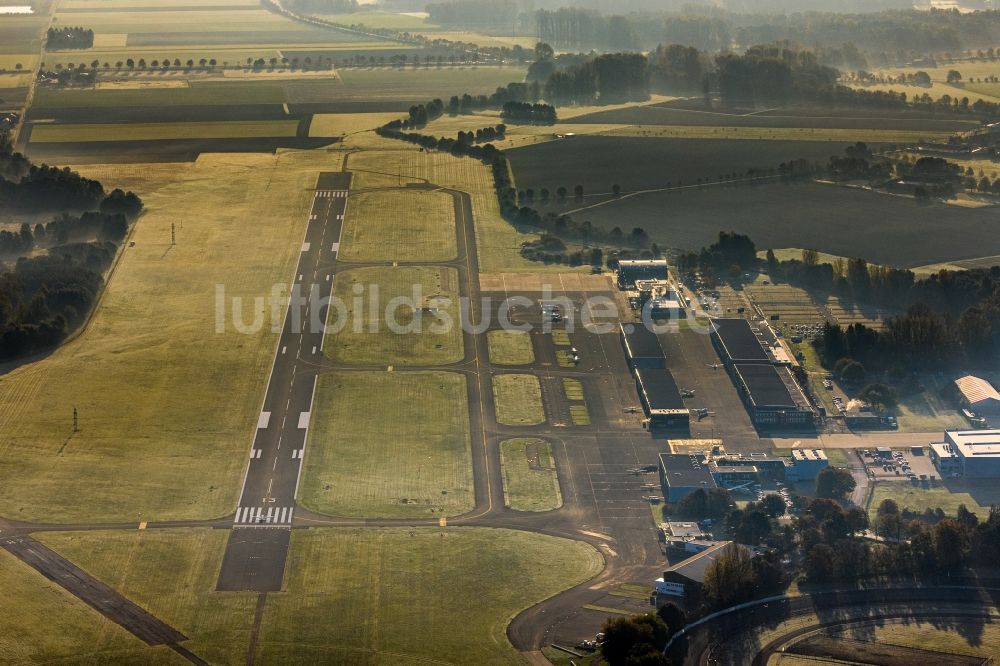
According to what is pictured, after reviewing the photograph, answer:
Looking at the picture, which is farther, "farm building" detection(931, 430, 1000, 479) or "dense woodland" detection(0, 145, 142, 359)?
"dense woodland" detection(0, 145, 142, 359)

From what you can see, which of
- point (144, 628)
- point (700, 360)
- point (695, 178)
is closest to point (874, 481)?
point (700, 360)

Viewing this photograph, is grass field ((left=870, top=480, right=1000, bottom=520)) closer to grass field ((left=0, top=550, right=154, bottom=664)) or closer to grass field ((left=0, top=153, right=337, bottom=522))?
grass field ((left=0, top=153, right=337, bottom=522))

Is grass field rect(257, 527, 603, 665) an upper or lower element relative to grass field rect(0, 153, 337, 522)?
lower

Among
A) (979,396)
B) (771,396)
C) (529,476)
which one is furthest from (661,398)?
(979,396)

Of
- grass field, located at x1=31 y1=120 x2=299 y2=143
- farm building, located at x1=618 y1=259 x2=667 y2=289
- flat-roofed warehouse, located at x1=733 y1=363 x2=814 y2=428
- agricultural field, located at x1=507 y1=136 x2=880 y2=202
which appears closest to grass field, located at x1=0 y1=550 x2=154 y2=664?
flat-roofed warehouse, located at x1=733 y1=363 x2=814 y2=428

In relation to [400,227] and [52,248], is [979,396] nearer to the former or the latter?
[400,227]
